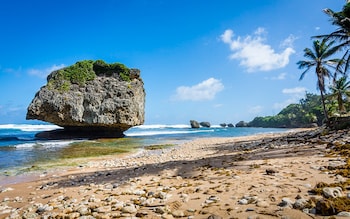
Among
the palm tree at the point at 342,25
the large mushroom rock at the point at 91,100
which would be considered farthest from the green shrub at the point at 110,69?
the palm tree at the point at 342,25

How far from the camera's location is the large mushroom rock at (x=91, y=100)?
35156 mm

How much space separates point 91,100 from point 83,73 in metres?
5.75

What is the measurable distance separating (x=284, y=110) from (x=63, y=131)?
106998 millimetres

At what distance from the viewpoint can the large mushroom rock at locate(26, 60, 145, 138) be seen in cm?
3516

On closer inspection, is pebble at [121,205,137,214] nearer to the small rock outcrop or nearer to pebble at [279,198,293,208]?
pebble at [279,198,293,208]

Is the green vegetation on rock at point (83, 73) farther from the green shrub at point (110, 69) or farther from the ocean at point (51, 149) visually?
the ocean at point (51, 149)

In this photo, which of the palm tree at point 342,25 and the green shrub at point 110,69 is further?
the green shrub at point 110,69

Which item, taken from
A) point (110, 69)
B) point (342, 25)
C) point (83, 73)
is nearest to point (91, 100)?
point (83, 73)

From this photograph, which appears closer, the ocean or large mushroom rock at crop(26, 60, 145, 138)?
the ocean

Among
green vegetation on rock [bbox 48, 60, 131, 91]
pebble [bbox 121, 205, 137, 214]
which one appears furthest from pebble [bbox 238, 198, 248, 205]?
green vegetation on rock [bbox 48, 60, 131, 91]

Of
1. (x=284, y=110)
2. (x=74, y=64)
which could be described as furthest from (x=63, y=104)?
(x=284, y=110)

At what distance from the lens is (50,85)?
36.8 meters

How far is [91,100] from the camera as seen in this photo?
124 feet

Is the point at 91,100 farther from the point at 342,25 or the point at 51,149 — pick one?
the point at 342,25
